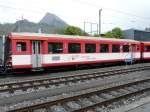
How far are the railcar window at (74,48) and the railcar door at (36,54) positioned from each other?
3.13m

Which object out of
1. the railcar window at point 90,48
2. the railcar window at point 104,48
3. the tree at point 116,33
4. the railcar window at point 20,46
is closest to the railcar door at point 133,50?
the railcar window at point 104,48

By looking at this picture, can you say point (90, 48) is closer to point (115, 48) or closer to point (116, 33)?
point (115, 48)

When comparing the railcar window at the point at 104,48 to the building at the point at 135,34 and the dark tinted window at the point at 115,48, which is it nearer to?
the dark tinted window at the point at 115,48

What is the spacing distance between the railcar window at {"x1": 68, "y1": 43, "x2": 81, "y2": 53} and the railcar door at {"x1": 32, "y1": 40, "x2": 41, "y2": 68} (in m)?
3.13

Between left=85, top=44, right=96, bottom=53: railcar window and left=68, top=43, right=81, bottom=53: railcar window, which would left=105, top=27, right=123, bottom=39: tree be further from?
left=68, top=43, right=81, bottom=53: railcar window

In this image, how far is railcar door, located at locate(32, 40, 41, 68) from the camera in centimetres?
Answer: 1948

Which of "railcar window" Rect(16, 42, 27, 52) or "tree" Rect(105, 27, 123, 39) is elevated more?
"tree" Rect(105, 27, 123, 39)

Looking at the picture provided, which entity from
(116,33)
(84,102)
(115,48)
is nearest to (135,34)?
(116,33)

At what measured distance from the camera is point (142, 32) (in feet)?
281

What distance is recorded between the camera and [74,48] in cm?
2269

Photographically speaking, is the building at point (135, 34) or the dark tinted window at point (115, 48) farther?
the building at point (135, 34)

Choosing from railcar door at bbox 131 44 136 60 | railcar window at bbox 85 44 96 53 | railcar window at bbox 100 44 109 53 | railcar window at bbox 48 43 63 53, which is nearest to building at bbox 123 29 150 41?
railcar door at bbox 131 44 136 60

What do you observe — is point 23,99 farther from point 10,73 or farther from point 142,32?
point 142,32

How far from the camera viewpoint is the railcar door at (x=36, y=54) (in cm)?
1948
